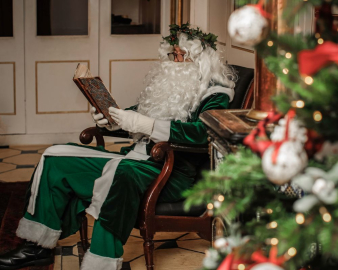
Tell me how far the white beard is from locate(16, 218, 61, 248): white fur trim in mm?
832

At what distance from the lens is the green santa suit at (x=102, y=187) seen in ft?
8.03

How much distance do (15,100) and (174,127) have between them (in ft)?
10.4

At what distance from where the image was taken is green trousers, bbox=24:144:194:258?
2443 millimetres

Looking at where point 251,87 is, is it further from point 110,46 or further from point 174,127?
point 110,46

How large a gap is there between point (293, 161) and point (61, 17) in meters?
4.68

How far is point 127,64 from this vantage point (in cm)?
544

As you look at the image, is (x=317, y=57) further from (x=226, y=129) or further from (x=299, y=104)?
(x=226, y=129)

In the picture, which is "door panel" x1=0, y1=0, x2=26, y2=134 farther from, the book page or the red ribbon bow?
the red ribbon bow

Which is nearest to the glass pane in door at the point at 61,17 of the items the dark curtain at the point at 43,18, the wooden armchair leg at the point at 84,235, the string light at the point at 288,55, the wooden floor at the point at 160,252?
the dark curtain at the point at 43,18

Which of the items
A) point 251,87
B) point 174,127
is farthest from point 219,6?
point 174,127

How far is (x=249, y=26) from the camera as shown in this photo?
1.14 meters

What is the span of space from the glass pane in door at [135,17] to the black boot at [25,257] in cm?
315

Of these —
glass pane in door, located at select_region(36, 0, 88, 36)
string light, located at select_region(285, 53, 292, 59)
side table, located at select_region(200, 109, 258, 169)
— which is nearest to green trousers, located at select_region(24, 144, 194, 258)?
side table, located at select_region(200, 109, 258, 169)

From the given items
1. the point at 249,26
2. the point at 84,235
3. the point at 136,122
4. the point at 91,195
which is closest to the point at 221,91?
the point at 136,122
